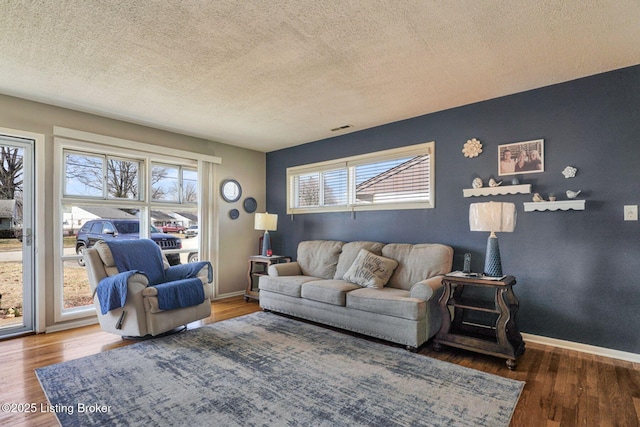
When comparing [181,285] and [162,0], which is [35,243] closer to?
[181,285]

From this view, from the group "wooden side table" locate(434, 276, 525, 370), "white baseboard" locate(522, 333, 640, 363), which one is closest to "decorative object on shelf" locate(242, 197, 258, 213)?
"wooden side table" locate(434, 276, 525, 370)

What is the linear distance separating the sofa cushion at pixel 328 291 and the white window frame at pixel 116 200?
1957 mm

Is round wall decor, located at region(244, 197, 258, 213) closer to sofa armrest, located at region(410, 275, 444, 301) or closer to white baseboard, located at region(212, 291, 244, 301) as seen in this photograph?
white baseboard, located at region(212, 291, 244, 301)

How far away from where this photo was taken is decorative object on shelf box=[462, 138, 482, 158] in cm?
348

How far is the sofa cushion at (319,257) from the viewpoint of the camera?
14.2 feet

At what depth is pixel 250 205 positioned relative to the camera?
550 centimetres

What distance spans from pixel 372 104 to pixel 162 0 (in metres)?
2.22

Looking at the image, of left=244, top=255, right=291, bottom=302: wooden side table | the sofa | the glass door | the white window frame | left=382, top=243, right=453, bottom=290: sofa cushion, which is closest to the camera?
the sofa

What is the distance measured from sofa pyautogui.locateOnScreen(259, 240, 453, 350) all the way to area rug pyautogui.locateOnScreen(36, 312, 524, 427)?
243 mm

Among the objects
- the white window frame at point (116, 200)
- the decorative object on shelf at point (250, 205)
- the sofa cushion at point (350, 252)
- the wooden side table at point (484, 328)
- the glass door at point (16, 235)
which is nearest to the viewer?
the wooden side table at point (484, 328)

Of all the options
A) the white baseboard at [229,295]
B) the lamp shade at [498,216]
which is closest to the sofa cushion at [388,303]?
the lamp shade at [498,216]

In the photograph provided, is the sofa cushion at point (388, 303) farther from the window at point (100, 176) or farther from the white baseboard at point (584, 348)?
the window at point (100, 176)

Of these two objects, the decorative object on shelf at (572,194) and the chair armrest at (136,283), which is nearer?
the decorative object on shelf at (572,194)

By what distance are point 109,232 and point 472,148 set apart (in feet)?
14.3
